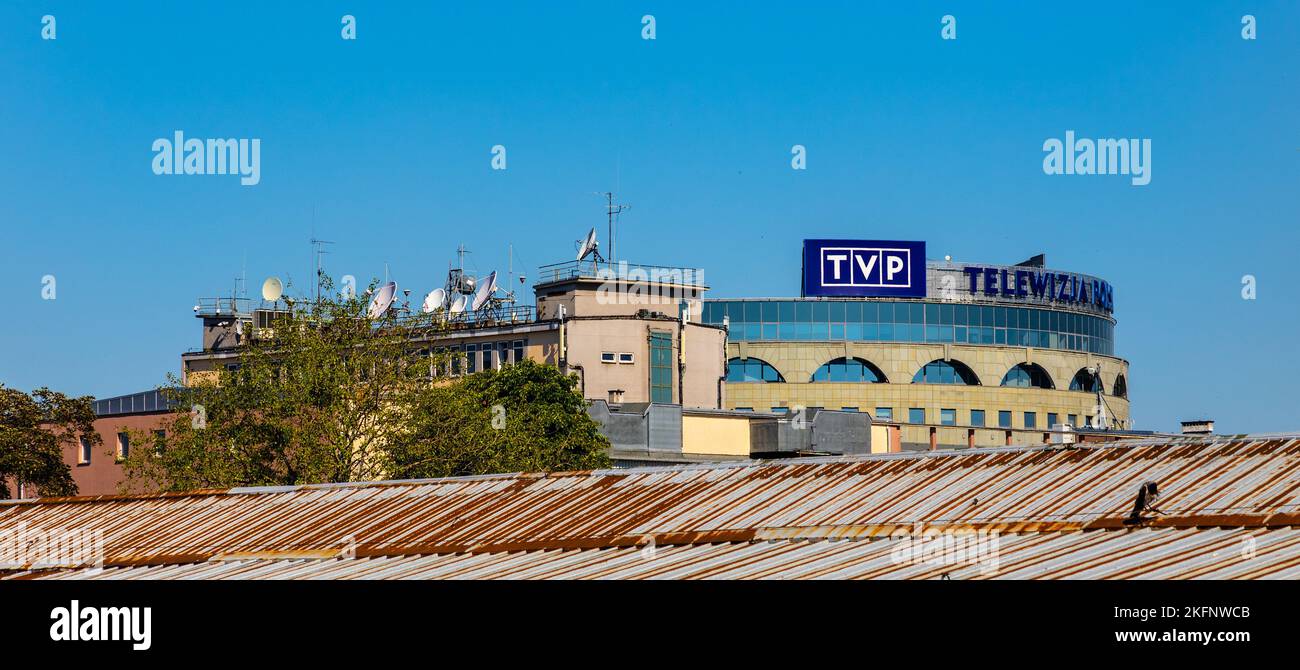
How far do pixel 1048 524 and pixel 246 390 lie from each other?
172ft

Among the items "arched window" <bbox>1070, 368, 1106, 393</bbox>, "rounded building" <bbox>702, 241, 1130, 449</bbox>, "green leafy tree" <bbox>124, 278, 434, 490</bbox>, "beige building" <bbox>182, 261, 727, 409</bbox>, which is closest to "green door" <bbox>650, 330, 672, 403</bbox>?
"beige building" <bbox>182, 261, 727, 409</bbox>

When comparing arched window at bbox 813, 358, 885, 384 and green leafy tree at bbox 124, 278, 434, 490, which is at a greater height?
arched window at bbox 813, 358, 885, 384

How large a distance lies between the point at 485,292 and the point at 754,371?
3038 centimetres

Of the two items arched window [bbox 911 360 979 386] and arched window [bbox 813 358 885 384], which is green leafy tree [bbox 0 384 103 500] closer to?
arched window [bbox 813 358 885 384]

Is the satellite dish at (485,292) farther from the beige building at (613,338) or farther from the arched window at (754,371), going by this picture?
the arched window at (754,371)

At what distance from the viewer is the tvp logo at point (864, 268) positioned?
142875 millimetres

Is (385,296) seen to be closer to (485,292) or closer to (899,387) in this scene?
(485,292)

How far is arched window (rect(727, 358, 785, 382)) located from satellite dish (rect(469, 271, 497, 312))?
92.2 feet

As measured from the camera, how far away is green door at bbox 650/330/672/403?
12000 cm

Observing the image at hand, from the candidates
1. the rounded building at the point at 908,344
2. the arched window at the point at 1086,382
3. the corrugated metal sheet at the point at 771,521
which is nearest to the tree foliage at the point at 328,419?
the corrugated metal sheet at the point at 771,521

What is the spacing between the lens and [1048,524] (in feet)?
82.7

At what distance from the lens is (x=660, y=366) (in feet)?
397
